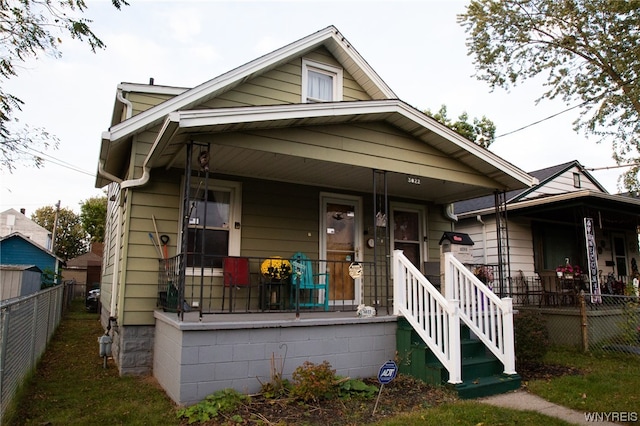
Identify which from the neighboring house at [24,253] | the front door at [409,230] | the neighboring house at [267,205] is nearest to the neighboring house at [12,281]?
the neighboring house at [267,205]

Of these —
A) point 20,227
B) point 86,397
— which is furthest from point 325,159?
A: point 20,227

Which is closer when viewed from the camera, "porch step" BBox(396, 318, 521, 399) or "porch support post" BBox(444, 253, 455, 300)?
"porch step" BBox(396, 318, 521, 399)

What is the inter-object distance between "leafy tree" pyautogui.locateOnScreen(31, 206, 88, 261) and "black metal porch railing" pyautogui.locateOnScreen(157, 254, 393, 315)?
51.9 meters

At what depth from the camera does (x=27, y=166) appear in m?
6.34

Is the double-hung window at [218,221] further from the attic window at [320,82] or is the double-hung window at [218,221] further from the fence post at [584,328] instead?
the fence post at [584,328]

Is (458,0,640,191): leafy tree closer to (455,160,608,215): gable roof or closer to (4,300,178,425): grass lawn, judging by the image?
(455,160,608,215): gable roof

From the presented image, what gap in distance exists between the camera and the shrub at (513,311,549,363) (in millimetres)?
6234

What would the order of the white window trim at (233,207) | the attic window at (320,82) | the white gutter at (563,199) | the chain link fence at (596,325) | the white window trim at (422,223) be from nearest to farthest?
the white window trim at (233,207)
the chain link fence at (596,325)
the attic window at (320,82)
the white window trim at (422,223)
the white gutter at (563,199)

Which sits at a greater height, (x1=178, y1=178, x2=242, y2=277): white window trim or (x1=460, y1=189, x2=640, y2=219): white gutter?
(x1=460, y1=189, x2=640, y2=219): white gutter

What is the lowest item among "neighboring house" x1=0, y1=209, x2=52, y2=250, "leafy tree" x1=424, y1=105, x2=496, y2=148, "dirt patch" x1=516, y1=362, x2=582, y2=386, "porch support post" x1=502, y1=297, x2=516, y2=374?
"dirt patch" x1=516, y1=362, x2=582, y2=386

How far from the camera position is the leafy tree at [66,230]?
51781mm

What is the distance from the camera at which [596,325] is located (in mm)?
8312

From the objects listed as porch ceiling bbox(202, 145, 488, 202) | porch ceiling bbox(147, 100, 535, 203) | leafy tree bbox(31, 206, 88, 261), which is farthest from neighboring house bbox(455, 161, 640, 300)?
leafy tree bbox(31, 206, 88, 261)

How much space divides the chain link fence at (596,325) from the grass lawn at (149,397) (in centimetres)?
62
